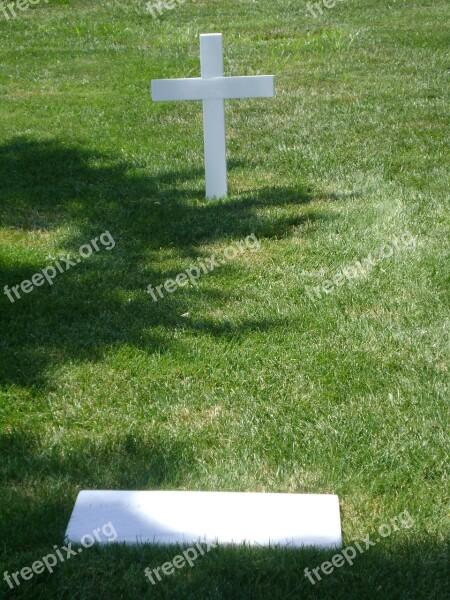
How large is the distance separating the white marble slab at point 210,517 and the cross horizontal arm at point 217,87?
4.29 meters

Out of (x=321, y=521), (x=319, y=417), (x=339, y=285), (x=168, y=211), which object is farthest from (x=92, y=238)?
(x=321, y=521)

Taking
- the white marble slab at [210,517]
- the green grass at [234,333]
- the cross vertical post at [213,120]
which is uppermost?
the cross vertical post at [213,120]

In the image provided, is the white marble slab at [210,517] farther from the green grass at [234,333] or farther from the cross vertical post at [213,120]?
the cross vertical post at [213,120]

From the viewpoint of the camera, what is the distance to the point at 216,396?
4.48 meters

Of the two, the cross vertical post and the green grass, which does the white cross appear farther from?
the green grass

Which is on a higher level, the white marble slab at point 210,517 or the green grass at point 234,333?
the white marble slab at point 210,517

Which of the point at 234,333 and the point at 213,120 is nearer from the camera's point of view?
the point at 234,333

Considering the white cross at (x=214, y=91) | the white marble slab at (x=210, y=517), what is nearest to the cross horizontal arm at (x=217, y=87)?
the white cross at (x=214, y=91)

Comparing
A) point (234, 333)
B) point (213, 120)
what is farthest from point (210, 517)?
point (213, 120)

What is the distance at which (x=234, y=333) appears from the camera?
513 cm

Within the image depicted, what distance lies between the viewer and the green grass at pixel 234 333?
3422 mm

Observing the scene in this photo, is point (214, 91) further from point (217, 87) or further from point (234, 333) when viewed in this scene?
point (234, 333)

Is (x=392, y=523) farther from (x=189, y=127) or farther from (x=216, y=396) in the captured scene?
(x=189, y=127)

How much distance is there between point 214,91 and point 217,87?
0.04 meters
